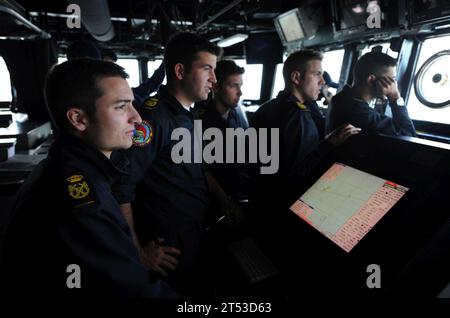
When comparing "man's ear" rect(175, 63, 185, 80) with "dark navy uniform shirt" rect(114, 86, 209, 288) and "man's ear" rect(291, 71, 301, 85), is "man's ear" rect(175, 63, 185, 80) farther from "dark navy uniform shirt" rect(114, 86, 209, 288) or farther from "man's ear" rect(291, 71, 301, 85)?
"man's ear" rect(291, 71, 301, 85)

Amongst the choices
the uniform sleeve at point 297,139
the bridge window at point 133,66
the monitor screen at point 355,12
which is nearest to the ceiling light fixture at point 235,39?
the monitor screen at point 355,12

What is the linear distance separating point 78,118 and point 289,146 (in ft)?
3.72

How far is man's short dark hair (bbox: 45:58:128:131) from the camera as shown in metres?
1.00

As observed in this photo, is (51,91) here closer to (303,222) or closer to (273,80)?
(303,222)

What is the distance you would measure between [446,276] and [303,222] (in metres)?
0.42

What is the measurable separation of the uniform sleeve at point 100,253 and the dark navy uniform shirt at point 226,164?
5.43ft

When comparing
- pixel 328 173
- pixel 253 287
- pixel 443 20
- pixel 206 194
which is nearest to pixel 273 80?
pixel 443 20

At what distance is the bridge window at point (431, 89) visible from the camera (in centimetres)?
254

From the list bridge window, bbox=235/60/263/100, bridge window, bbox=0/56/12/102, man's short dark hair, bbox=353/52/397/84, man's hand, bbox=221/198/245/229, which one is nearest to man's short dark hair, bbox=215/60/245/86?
man's short dark hair, bbox=353/52/397/84

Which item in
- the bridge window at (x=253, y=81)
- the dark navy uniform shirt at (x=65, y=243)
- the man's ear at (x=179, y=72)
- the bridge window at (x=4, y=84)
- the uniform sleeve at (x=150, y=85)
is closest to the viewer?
the dark navy uniform shirt at (x=65, y=243)

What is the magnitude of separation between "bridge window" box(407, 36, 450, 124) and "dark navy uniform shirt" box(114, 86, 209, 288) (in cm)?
220

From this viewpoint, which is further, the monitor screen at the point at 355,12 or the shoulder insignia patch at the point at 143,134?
the monitor screen at the point at 355,12

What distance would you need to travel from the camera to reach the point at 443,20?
2.25 m

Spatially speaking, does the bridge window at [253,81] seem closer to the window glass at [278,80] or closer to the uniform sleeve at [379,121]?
the window glass at [278,80]
